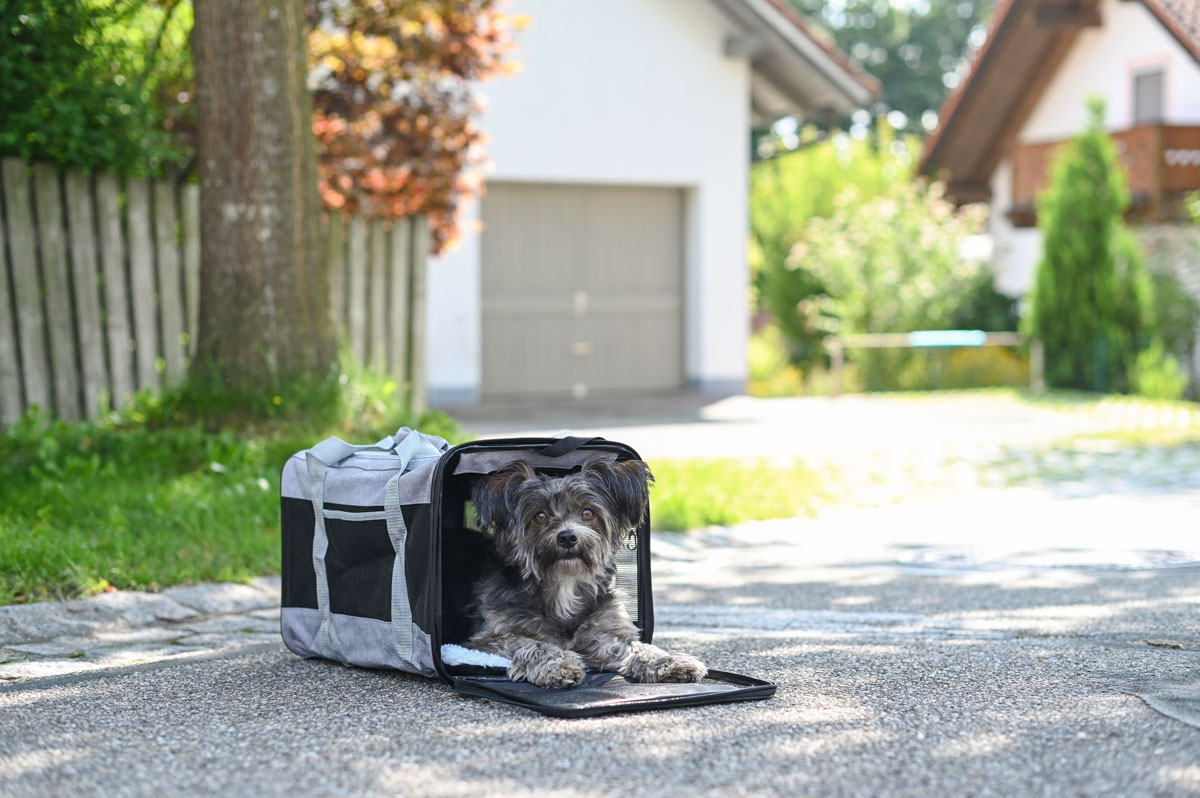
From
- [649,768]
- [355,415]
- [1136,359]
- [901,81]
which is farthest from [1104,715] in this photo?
[901,81]

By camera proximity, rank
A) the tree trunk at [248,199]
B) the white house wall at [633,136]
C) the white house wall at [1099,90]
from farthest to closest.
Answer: the white house wall at [1099,90] < the white house wall at [633,136] < the tree trunk at [248,199]

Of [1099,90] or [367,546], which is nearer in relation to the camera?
[367,546]

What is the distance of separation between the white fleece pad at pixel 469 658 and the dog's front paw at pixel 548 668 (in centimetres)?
8

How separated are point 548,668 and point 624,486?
0.67 metres

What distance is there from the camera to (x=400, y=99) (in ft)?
41.6

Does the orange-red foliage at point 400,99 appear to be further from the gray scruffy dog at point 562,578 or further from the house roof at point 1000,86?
the house roof at point 1000,86

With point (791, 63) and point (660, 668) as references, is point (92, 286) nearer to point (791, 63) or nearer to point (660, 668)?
point (660, 668)

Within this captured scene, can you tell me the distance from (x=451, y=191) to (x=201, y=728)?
27.4 ft

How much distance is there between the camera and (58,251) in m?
11.2

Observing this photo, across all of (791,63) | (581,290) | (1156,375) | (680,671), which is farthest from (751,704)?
(1156,375)

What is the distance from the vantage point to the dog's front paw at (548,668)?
507cm

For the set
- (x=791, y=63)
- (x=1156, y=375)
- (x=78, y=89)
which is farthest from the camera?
(x=791, y=63)

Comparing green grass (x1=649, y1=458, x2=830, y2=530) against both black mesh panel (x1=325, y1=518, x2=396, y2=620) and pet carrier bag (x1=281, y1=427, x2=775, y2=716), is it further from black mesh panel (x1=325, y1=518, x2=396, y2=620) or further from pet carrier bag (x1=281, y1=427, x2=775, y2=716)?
black mesh panel (x1=325, y1=518, x2=396, y2=620)

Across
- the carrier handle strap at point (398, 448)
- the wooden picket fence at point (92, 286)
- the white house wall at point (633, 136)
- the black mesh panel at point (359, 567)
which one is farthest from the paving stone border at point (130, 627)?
the white house wall at point (633, 136)
